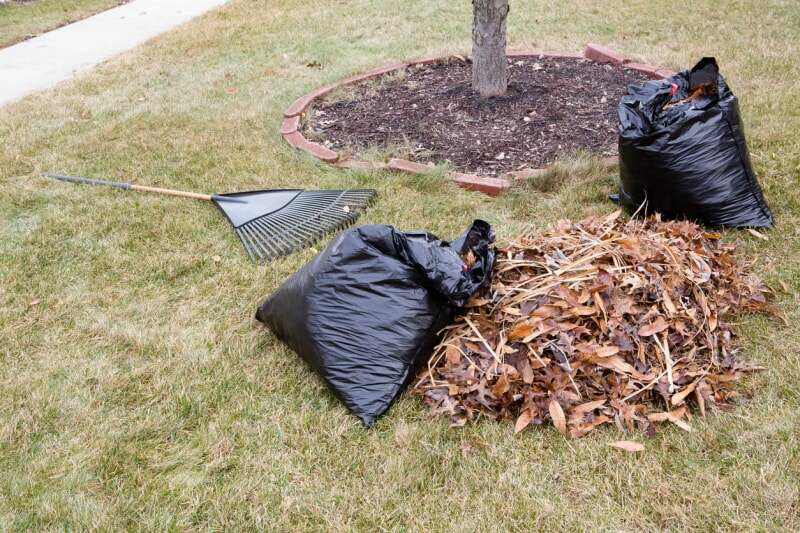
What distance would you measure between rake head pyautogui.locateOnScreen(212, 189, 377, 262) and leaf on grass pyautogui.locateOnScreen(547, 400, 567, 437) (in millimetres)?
1607

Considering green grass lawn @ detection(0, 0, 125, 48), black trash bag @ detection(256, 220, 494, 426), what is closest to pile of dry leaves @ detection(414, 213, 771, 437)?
black trash bag @ detection(256, 220, 494, 426)

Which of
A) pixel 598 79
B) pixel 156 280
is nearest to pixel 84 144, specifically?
pixel 156 280

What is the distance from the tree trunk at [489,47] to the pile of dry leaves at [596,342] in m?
2.23

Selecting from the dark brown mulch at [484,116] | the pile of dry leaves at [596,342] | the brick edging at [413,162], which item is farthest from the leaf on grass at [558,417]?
the dark brown mulch at [484,116]

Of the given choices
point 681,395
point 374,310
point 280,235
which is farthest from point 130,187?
point 681,395

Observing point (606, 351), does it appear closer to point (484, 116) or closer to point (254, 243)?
point (254, 243)

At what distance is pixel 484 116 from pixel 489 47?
0.50 m

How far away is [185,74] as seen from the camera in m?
5.94

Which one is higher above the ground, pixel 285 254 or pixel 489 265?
pixel 489 265

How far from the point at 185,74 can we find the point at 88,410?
14.7 ft

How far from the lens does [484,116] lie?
14.1 feet

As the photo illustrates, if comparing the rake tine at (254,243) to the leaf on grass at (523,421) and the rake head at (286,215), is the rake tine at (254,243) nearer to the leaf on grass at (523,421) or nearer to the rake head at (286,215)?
the rake head at (286,215)

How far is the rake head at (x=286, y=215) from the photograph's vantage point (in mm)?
3219

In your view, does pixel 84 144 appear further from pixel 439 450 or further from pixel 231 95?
pixel 439 450
